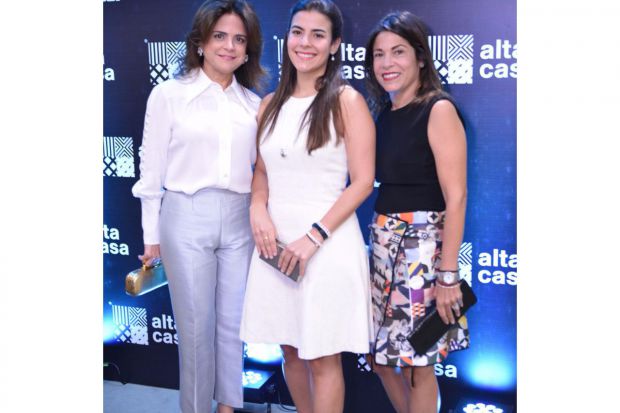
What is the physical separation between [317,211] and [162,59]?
155 centimetres

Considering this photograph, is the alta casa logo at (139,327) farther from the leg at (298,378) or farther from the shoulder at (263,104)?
the shoulder at (263,104)

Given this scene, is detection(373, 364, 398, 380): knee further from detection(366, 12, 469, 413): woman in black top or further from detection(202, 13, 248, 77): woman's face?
detection(202, 13, 248, 77): woman's face

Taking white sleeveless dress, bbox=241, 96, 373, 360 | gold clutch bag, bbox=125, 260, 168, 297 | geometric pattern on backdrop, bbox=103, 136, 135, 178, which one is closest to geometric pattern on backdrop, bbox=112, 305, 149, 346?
geometric pattern on backdrop, bbox=103, 136, 135, 178

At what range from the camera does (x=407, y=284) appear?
2176 mm

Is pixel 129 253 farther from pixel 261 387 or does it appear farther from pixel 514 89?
pixel 514 89

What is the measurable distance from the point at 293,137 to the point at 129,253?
1692 mm

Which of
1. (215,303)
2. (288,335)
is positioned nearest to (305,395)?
(288,335)

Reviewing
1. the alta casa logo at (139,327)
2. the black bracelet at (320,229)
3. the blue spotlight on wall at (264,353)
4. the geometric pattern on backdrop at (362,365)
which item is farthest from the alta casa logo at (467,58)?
the alta casa logo at (139,327)

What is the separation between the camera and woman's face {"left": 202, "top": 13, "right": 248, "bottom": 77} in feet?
7.74

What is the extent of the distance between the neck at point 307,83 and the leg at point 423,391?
1.12 metres

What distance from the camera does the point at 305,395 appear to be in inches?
97.3

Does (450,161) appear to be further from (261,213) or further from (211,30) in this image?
(211,30)

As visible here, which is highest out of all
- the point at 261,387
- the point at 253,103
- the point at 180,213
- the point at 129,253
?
the point at 253,103

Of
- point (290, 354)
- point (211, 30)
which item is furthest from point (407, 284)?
point (211, 30)
